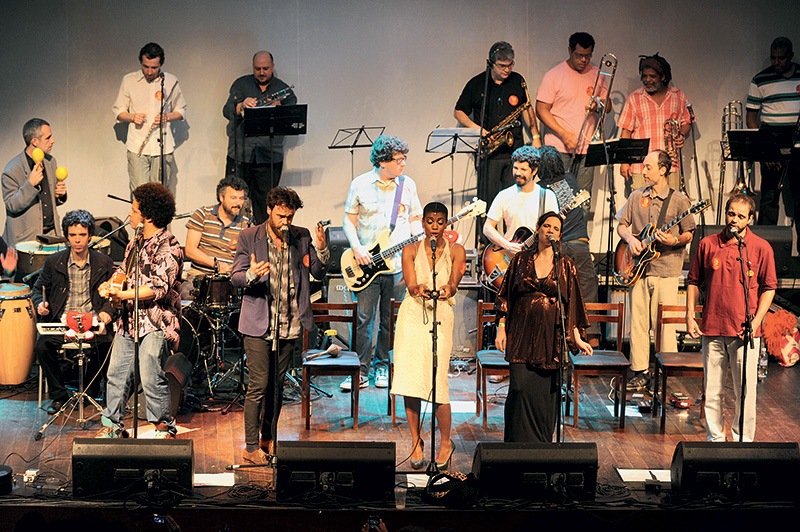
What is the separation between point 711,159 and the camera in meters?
11.6

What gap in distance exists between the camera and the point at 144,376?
674cm

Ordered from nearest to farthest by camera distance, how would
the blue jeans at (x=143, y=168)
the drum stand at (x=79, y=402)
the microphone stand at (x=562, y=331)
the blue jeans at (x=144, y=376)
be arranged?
the microphone stand at (x=562, y=331) → the blue jeans at (x=144, y=376) → the drum stand at (x=79, y=402) → the blue jeans at (x=143, y=168)

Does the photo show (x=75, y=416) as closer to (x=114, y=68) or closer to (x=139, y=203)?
(x=139, y=203)

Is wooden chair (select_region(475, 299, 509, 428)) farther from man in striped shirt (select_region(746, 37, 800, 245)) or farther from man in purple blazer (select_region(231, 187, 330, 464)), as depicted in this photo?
man in striped shirt (select_region(746, 37, 800, 245))

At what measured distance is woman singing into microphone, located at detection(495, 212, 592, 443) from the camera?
20.6ft

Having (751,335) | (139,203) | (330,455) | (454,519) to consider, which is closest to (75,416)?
(139,203)

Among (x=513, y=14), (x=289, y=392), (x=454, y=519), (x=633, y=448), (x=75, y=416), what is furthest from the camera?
(x=513, y=14)

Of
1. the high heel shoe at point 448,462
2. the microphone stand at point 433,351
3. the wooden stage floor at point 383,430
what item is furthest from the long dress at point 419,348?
the wooden stage floor at point 383,430

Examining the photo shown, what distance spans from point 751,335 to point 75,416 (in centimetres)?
478

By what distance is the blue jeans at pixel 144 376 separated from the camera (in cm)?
666

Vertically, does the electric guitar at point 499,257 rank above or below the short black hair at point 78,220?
below

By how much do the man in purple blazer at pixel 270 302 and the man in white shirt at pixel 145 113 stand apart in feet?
14.4

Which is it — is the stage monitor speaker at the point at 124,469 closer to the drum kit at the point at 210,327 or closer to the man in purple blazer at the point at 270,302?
the man in purple blazer at the point at 270,302

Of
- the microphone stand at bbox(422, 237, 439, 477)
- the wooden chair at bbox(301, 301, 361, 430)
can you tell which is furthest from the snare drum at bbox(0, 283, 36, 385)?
the microphone stand at bbox(422, 237, 439, 477)
